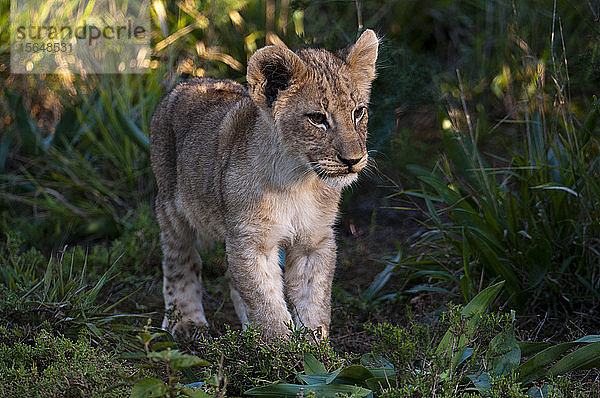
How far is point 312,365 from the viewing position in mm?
3359

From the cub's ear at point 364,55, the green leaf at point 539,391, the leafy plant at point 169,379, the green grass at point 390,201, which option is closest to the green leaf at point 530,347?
the green grass at point 390,201

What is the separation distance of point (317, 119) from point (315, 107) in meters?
0.06

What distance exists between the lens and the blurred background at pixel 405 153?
14.9 feet

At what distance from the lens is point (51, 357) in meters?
3.65

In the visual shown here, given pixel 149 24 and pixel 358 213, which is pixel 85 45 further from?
pixel 358 213

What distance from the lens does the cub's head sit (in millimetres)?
3760

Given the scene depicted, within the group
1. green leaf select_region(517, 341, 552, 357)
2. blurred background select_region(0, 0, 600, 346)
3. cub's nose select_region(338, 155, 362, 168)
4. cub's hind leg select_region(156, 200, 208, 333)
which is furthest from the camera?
cub's hind leg select_region(156, 200, 208, 333)

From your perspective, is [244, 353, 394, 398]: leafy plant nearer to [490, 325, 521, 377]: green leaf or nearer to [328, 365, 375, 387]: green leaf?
[328, 365, 375, 387]: green leaf

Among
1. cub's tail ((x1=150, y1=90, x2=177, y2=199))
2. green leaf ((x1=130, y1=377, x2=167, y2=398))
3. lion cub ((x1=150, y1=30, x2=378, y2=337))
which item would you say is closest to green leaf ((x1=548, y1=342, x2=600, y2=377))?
lion cub ((x1=150, y1=30, x2=378, y2=337))

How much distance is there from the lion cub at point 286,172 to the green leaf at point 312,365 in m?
0.57

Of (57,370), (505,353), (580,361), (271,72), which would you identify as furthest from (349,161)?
(57,370)

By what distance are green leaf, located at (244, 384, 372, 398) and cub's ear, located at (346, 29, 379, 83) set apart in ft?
5.70

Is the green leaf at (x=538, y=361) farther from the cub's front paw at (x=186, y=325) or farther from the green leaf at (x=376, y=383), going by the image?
the cub's front paw at (x=186, y=325)

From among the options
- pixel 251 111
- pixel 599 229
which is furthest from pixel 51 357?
pixel 599 229
